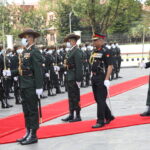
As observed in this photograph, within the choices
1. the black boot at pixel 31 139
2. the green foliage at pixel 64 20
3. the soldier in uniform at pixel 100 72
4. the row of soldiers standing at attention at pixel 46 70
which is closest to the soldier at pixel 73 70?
the soldier in uniform at pixel 100 72

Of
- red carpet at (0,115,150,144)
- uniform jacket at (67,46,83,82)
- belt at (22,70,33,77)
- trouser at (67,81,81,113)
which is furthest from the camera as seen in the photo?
trouser at (67,81,81,113)

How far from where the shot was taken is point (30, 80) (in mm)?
6430

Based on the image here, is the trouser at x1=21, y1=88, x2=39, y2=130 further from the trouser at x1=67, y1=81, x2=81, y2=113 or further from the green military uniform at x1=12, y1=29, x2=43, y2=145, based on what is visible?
the trouser at x1=67, y1=81, x2=81, y2=113

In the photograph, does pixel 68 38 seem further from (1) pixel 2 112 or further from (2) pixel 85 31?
(2) pixel 85 31

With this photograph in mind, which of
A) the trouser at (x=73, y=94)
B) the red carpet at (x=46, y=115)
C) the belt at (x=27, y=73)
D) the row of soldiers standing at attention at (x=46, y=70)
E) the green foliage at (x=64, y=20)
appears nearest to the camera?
the belt at (x=27, y=73)

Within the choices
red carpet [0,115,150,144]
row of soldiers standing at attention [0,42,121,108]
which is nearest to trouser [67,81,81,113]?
red carpet [0,115,150,144]

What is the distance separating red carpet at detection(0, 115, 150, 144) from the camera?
22.6 feet

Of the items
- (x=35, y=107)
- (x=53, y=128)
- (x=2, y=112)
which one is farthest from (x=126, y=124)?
(x=2, y=112)

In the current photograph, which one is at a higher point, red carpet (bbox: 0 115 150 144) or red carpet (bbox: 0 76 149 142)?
red carpet (bbox: 0 115 150 144)

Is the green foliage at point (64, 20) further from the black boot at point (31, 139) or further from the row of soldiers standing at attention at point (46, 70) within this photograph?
the black boot at point (31, 139)

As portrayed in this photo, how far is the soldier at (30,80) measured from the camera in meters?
6.35

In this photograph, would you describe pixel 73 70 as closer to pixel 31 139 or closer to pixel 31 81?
pixel 31 81

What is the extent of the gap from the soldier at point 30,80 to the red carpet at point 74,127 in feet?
1.24

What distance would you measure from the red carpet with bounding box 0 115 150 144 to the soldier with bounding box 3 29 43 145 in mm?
378
